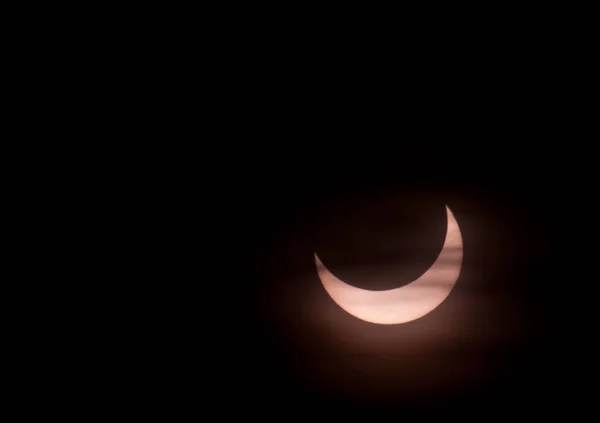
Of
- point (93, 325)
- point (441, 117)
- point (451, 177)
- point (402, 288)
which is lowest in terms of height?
point (93, 325)

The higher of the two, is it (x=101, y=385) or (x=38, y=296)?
(x=38, y=296)

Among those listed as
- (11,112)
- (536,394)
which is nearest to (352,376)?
(536,394)

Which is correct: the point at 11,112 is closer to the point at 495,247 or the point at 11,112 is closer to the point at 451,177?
the point at 451,177

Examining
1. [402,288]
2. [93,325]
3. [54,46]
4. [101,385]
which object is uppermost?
[54,46]

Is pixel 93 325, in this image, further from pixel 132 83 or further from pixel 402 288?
pixel 402 288

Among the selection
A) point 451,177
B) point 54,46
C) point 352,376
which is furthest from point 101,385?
point 451,177

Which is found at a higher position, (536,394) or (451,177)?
(451,177)
